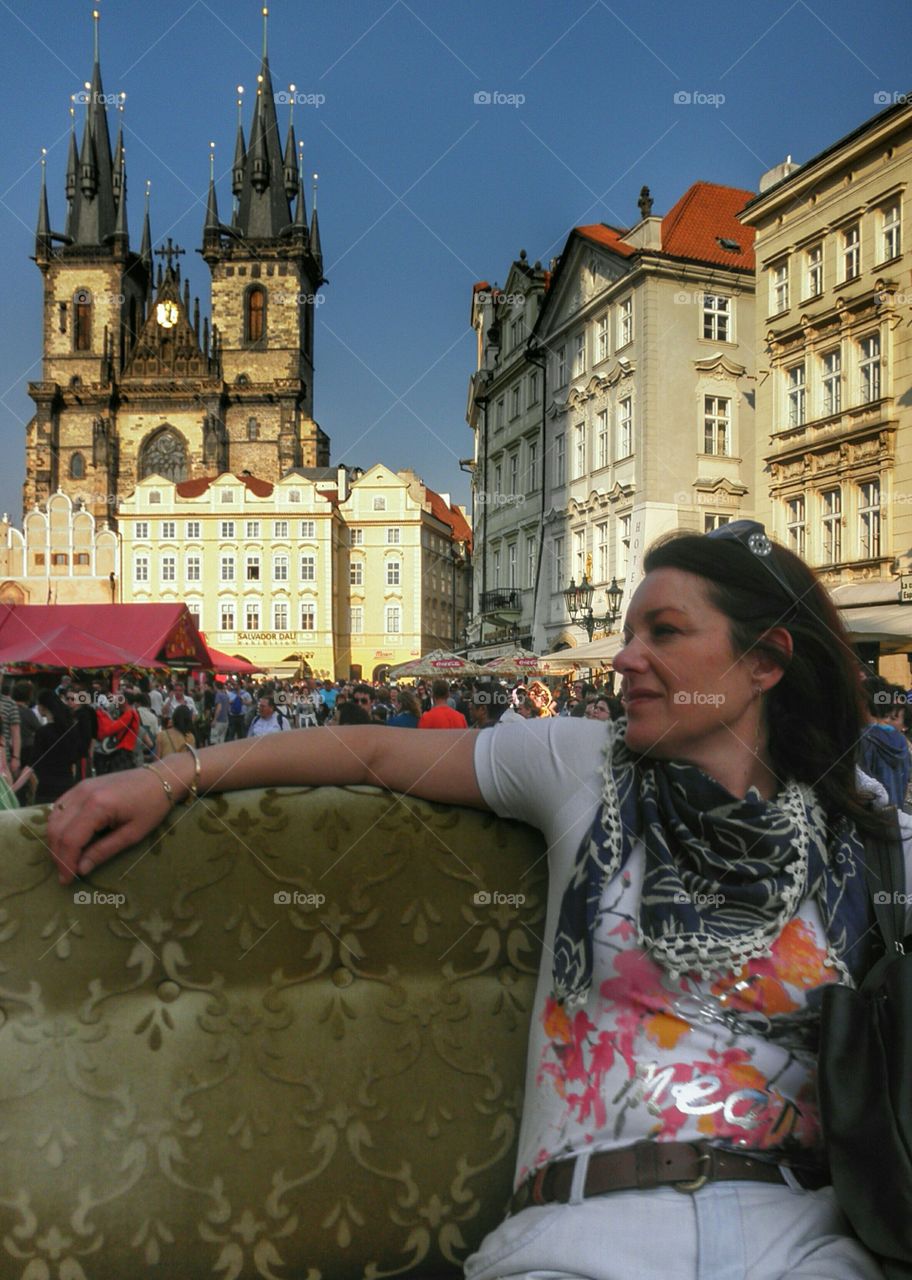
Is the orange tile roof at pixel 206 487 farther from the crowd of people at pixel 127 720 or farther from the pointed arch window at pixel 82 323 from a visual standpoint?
the crowd of people at pixel 127 720

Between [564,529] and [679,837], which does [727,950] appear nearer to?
[679,837]

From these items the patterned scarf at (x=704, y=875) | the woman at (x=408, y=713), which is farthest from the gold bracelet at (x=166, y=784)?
the woman at (x=408, y=713)

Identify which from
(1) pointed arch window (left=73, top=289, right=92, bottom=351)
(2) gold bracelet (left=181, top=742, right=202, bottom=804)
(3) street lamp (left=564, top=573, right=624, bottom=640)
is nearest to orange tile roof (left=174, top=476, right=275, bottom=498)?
(1) pointed arch window (left=73, top=289, right=92, bottom=351)

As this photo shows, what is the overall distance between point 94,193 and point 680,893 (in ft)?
251

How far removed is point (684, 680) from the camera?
152cm

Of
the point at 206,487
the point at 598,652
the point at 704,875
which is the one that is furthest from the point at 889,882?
the point at 206,487

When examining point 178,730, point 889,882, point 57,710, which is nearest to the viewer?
point 889,882

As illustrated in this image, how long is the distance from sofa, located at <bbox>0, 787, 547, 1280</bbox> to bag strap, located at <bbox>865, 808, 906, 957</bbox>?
509 millimetres

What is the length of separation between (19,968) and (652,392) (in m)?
10.6

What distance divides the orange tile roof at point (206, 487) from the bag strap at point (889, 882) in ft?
197

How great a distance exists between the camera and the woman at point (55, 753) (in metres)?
8.26

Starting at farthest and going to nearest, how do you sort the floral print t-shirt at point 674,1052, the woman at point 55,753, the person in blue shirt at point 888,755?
the woman at point 55,753 → the person in blue shirt at point 888,755 → the floral print t-shirt at point 674,1052

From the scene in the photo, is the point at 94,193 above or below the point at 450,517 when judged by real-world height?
above

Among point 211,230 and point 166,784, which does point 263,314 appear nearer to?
point 211,230
